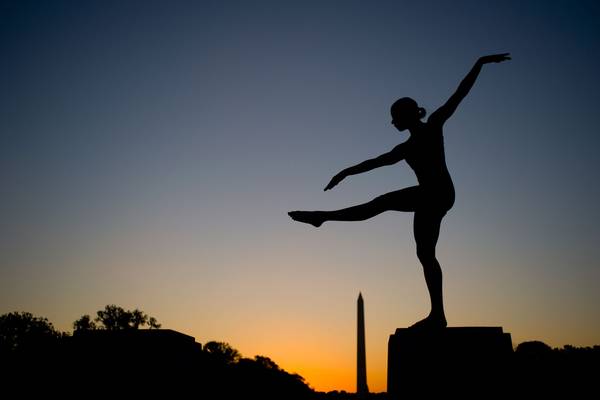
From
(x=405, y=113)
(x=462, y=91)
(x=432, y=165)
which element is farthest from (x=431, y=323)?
(x=462, y=91)

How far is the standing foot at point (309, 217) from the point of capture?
5.15m

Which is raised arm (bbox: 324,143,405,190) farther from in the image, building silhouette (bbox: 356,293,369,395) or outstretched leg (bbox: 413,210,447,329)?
building silhouette (bbox: 356,293,369,395)

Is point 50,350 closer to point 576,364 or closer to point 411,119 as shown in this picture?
point 411,119

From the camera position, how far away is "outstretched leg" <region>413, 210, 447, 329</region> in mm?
4652

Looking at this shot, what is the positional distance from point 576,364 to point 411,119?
6.17m

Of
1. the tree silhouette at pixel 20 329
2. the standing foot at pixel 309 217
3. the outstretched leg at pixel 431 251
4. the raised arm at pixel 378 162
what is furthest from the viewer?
the tree silhouette at pixel 20 329

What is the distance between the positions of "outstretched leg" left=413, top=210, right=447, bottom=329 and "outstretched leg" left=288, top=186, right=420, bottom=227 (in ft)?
0.58

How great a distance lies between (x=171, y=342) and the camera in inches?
400

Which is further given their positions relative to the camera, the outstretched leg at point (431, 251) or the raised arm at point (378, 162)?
the raised arm at point (378, 162)

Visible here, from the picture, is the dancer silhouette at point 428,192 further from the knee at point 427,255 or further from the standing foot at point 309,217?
the standing foot at point 309,217

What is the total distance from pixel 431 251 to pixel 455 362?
1.14 m

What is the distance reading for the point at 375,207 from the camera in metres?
4.88

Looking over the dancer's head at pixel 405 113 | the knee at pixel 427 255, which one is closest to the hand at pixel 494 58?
the dancer's head at pixel 405 113

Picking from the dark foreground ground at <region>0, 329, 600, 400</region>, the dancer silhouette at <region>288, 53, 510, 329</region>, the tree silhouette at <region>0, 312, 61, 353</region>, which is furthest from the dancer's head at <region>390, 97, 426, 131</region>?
the tree silhouette at <region>0, 312, 61, 353</region>
